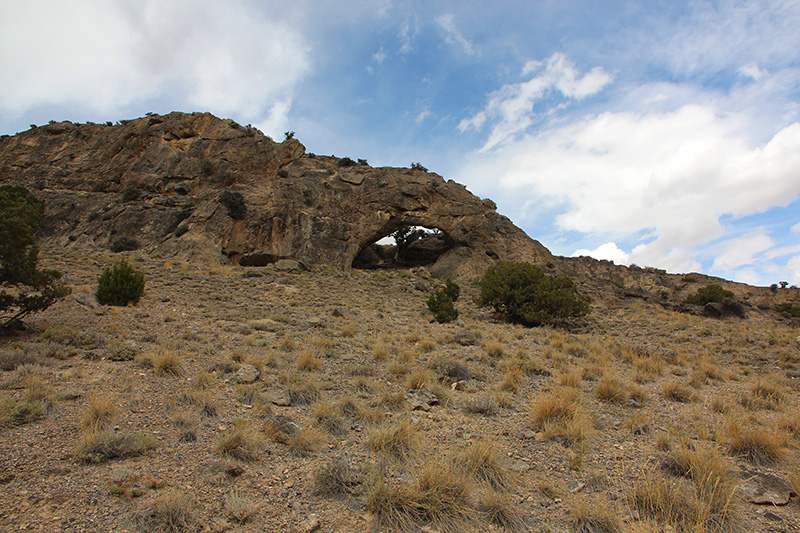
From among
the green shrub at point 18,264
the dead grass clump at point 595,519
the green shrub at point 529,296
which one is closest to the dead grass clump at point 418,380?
the dead grass clump at point 595,519

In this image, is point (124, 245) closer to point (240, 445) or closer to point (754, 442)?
point (240, 445)

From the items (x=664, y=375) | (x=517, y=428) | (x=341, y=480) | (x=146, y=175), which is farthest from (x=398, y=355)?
(x=146, y=175)

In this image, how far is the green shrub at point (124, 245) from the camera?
25438mm

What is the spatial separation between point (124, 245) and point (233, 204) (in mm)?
7240

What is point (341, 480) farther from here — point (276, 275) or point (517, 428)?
point (276, 275)

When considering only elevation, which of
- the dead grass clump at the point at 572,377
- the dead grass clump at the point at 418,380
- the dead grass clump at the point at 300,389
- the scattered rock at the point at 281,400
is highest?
the dead grass clump at the point at 572,377

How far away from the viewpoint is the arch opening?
36.8 meters

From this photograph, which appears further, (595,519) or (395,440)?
(395,440)

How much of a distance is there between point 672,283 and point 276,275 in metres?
40.1

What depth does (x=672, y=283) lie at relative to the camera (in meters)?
41.2

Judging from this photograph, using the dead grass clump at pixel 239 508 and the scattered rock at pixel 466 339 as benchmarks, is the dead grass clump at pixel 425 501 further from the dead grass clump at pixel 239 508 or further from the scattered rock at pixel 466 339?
the scattered rock at pixel 466 339

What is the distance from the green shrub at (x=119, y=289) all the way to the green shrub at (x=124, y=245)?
50.4 feet

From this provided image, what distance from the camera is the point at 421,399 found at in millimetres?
6309

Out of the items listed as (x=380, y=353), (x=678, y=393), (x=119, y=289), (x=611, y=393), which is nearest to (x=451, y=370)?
(x=380, y=353)
